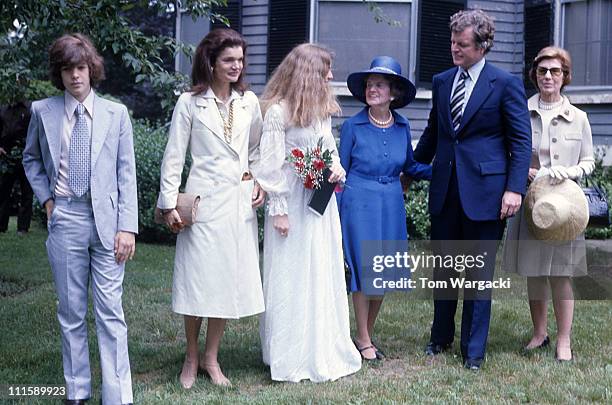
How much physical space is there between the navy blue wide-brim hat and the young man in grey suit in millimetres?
1853

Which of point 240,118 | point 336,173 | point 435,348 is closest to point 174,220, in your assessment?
point 240,118

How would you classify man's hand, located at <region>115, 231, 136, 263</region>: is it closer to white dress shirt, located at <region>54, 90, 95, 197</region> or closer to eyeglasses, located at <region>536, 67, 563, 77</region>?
white dress shirt, located at <region>54, 90, 95, 197</region>

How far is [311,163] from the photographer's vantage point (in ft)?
17.2

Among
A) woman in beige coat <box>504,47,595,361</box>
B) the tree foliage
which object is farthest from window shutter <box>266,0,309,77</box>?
woman in beige coat <box>504,47,595,361</box>

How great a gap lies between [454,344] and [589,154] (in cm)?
163

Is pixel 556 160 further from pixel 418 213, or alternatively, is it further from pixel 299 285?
pixel 418 213

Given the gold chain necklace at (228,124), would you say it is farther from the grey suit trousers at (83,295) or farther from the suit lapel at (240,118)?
the grey suit trousers at (83,295)

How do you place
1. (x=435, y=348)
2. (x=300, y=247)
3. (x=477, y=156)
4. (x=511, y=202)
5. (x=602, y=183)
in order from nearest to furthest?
(x=300, y=247) → (x=511, y=202) → (x=477, y=156) → (x=435, y=348) → (x=602, y=183)

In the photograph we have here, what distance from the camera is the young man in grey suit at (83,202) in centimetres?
452

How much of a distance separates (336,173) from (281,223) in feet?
1.50

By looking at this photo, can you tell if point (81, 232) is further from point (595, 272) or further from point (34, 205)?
point (34, 205)

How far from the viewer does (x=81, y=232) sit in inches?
177

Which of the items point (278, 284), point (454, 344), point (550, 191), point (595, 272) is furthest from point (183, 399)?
point (595, 272)

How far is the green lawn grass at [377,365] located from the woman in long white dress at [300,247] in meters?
0.19
